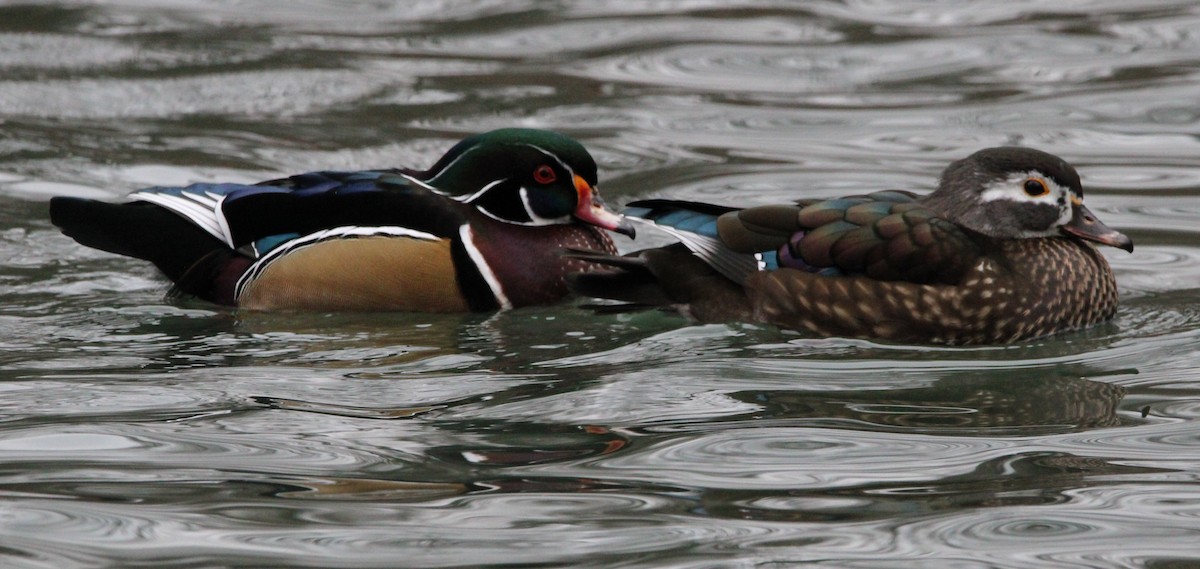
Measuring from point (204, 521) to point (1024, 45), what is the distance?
27.9 feet

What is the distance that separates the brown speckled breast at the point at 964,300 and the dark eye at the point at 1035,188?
171 mm

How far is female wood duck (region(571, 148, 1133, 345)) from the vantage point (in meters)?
5.93

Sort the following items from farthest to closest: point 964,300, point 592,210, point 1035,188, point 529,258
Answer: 1. point 592,210
2. point 529,258
3. point 1035,188
4. point 964,300

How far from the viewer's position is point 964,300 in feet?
19.4

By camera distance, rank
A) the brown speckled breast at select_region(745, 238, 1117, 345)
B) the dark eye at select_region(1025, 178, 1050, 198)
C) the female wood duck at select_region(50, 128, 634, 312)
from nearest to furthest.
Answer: the brown speckled breast at select_region(745, 238, 1117, 345) < the dark eye at select_region(1025, 178, 1050, 198) < the female wood duck at select_region(50, 128, 634, 312)

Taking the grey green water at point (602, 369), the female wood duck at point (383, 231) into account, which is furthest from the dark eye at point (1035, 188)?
the female wood duck at point (383, 231)

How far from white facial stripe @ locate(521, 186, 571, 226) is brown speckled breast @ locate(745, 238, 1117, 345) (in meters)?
0.99

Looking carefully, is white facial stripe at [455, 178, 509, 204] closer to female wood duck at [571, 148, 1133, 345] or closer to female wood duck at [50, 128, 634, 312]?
female wood duck at [50, 128, 634, 312]

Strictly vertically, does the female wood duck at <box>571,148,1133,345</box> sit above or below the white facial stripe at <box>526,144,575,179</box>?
below

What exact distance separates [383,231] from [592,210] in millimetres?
820

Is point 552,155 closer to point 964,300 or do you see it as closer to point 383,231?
point 383,231

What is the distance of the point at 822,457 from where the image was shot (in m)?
4.64

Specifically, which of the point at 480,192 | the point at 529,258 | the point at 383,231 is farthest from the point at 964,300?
the point at 383,231

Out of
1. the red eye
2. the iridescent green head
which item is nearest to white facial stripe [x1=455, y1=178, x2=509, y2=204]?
the iridescent green head
